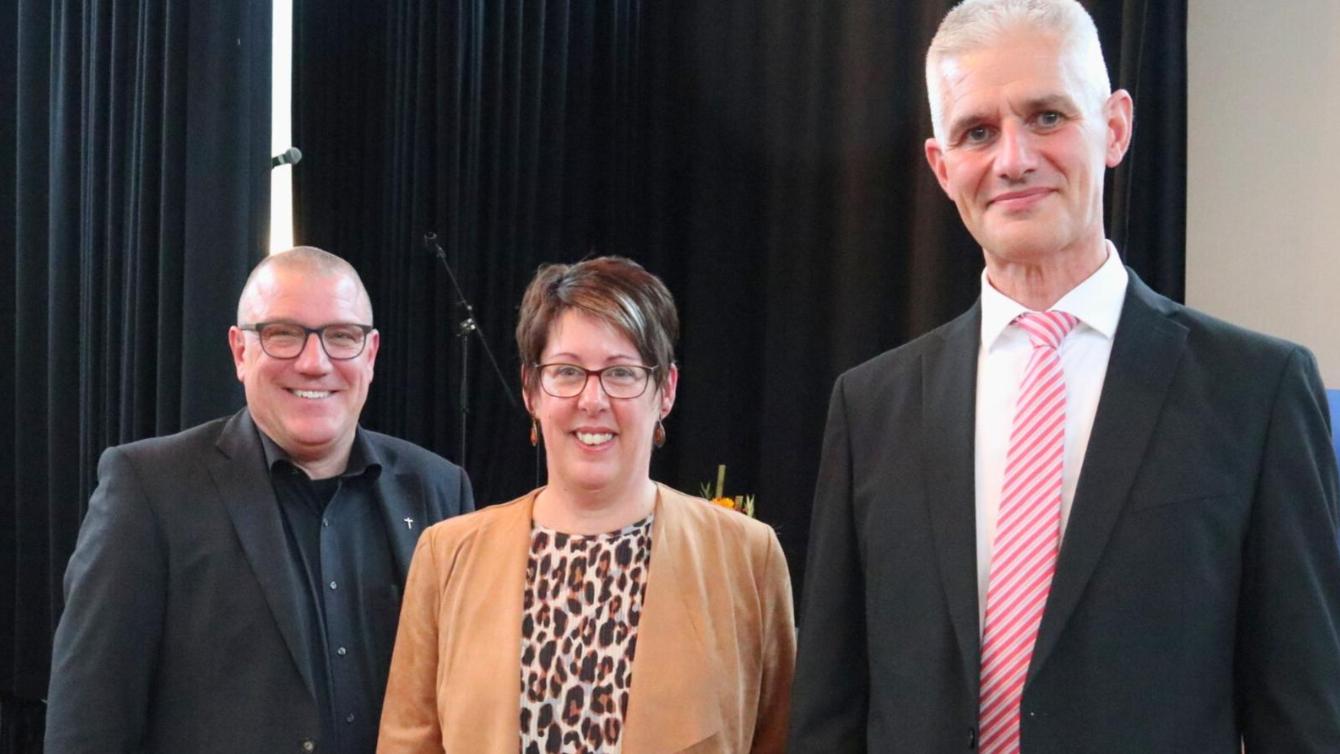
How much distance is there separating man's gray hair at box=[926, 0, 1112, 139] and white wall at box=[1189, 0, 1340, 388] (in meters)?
2.31

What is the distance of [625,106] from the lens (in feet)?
17.8

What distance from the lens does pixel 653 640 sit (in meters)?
1.87

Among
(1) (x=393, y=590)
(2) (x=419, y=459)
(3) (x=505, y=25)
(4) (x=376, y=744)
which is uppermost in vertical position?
(3) (x=505, y=25)

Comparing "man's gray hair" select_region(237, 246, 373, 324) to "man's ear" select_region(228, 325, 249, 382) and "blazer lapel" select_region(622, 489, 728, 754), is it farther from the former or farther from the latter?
"blazer lapel" select_region(622, 489, 728, 754)

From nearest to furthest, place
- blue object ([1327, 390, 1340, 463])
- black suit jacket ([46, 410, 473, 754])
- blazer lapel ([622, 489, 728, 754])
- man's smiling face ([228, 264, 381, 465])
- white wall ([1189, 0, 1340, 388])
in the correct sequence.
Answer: blazer lapel ([622, 489, 728, 754]) → black suit jacket ([46, 410, 473, 754]) → man's smiling face ([228, 264, 381, 465]) → blue object ([1327, 390, 1340, 463]) → white wall ([1189, 0, 1340, 388])

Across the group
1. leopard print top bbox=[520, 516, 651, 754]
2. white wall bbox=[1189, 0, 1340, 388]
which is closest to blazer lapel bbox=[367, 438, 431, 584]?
leopard print top bbox=[520, 516, 651, 754]

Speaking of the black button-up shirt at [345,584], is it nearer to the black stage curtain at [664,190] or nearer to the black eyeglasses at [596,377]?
the black eyeglasses at [596,377]

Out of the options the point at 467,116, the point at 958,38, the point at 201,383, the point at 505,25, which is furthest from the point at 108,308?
the point at 958,38

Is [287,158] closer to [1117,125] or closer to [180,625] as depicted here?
[180,625]

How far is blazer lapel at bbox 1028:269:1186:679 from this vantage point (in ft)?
4.73

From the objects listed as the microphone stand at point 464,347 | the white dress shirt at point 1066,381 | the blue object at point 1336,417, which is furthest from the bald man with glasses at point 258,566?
the microphone stand at point 464,347

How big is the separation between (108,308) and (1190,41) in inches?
142

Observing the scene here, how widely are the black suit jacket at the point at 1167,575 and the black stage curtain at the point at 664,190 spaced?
9.42ft

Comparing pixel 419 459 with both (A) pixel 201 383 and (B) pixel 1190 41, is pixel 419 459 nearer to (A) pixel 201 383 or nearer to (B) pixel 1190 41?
(A) pixel 201 383
